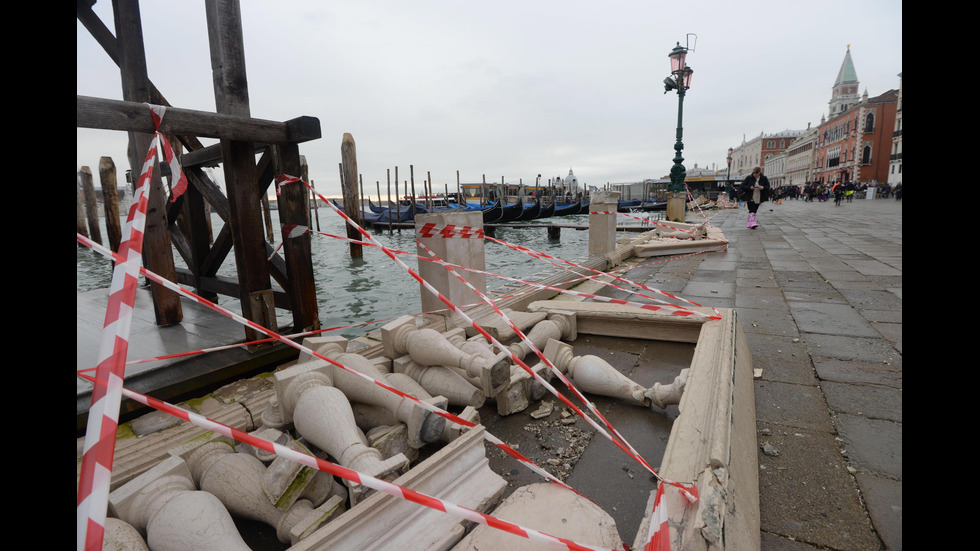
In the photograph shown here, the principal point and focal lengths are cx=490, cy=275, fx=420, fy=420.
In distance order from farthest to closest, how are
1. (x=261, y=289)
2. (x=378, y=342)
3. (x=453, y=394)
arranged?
(x=261, y=289) → (x=378, y=342) → (x=453, y=394)

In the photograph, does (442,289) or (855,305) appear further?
(855,305)

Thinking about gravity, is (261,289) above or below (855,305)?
above

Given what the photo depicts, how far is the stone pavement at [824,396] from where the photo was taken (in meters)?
1.40

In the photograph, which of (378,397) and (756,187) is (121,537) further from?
(756,187)

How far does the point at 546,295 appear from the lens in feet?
13.7

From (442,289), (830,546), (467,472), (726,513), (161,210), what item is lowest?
(830,546)

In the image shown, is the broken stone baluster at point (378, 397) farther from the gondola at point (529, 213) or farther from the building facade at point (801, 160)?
the building facade at point (801, 160)

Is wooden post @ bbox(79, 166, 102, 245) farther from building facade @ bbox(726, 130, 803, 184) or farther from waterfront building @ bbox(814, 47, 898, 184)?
building facade @ bbox(726, 130, 803, 184)

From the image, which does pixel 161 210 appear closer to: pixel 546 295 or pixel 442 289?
pixel 442 289

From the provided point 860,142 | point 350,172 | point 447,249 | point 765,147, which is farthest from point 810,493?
point 765,147

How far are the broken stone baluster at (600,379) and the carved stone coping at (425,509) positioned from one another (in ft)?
2.79

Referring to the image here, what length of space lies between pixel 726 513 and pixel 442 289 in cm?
243

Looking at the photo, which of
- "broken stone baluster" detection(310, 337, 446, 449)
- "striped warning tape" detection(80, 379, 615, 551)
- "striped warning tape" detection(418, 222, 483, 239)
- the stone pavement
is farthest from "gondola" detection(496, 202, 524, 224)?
"striped warning tape" detection(80, 379, 615, 551)
